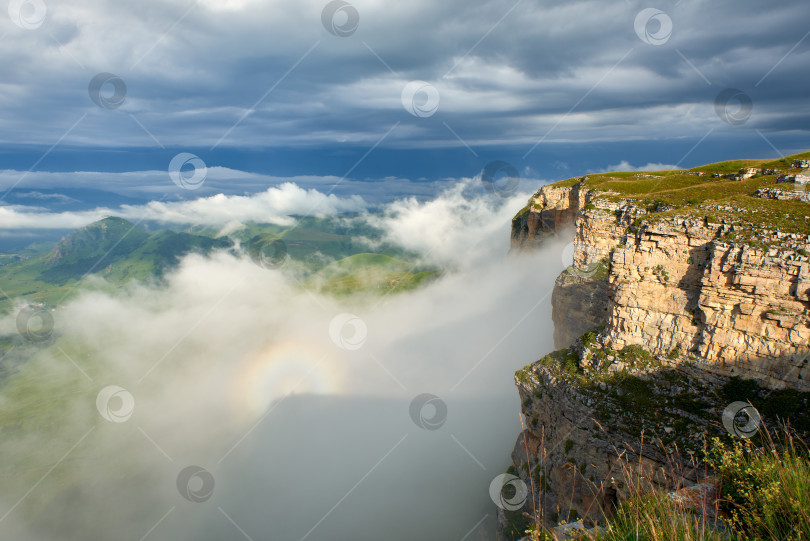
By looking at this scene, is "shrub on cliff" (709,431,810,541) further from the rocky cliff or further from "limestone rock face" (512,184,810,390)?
"limestone rock face" (512,184,810,390)

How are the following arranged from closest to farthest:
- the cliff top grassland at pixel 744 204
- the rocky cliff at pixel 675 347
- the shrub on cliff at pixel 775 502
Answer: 1. the shrub on cliff at pixel 775 502
2. the rocky cliff at pixel 675 347
3. the cliff top grassland at pixel 744 204

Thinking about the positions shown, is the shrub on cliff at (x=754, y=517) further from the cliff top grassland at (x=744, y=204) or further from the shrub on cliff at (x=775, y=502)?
the cliff top grassland at (x=744, y=204)

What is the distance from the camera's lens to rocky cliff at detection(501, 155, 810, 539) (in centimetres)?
1848

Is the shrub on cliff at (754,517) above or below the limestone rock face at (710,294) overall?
above

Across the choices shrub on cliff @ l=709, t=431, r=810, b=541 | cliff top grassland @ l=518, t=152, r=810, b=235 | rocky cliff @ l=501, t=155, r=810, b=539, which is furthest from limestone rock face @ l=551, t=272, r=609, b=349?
shrub on cliff @ l=709, t=431, r=810, b=541

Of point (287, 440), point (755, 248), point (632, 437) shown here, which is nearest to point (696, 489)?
point (632, 437)

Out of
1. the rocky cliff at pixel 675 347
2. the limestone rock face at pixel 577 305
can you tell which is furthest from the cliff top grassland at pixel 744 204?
the limestone rock face at pixel 577 305

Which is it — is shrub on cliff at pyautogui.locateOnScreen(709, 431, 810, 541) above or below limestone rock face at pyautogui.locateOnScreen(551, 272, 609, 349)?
above

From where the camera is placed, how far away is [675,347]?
71.1ft

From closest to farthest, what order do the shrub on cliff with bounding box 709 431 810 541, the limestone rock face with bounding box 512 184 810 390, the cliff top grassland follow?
the shrub on cliff with bounding box 709 431 810 541
the limestone rock face with bounding box 512 184 810 390
the cliff top grassland

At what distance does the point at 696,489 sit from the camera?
10750mm

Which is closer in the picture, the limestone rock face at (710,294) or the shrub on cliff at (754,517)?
the shrub on cliff at (754,517)

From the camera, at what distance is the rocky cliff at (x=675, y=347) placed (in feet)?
60.6

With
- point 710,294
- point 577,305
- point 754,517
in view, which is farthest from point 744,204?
point 754,517
